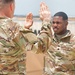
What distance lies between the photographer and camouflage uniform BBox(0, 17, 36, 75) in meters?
1.58

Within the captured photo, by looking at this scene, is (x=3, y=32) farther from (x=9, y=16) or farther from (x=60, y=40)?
(x=60, y=40)

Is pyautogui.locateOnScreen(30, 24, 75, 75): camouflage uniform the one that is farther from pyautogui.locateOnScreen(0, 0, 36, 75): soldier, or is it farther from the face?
pyautogui.locateOnScreen(0, 0, 36, 75): soldier

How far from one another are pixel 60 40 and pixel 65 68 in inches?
12.2

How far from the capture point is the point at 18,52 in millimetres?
1613

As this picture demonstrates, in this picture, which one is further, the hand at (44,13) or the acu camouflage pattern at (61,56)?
the acu camouflage pattern at (61,56)

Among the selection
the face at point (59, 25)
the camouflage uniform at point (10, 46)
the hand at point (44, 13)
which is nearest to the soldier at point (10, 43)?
the camouflage uniform at point (10, 46)

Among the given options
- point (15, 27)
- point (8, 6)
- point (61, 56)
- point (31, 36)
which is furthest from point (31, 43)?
point (61, 56)

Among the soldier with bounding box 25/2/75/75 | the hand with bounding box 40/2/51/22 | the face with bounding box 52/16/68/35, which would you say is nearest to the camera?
the hand with bounding box 40/2/51/22

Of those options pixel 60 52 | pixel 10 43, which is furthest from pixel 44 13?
pixel 60 52

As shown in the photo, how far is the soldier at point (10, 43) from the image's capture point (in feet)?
5.20

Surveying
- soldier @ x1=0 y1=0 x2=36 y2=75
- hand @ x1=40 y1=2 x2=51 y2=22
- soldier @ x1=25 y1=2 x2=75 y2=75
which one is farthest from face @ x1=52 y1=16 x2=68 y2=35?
soldier @ x1=0 y1=0 x2=36 y2=75

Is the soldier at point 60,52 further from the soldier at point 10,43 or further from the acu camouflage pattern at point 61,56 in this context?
the soldier at point 10,43

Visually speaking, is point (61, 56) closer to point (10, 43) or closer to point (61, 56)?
point (61, 56)

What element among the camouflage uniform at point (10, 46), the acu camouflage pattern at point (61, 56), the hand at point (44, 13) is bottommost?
the acu camouflage pattern at point (61, 56)
